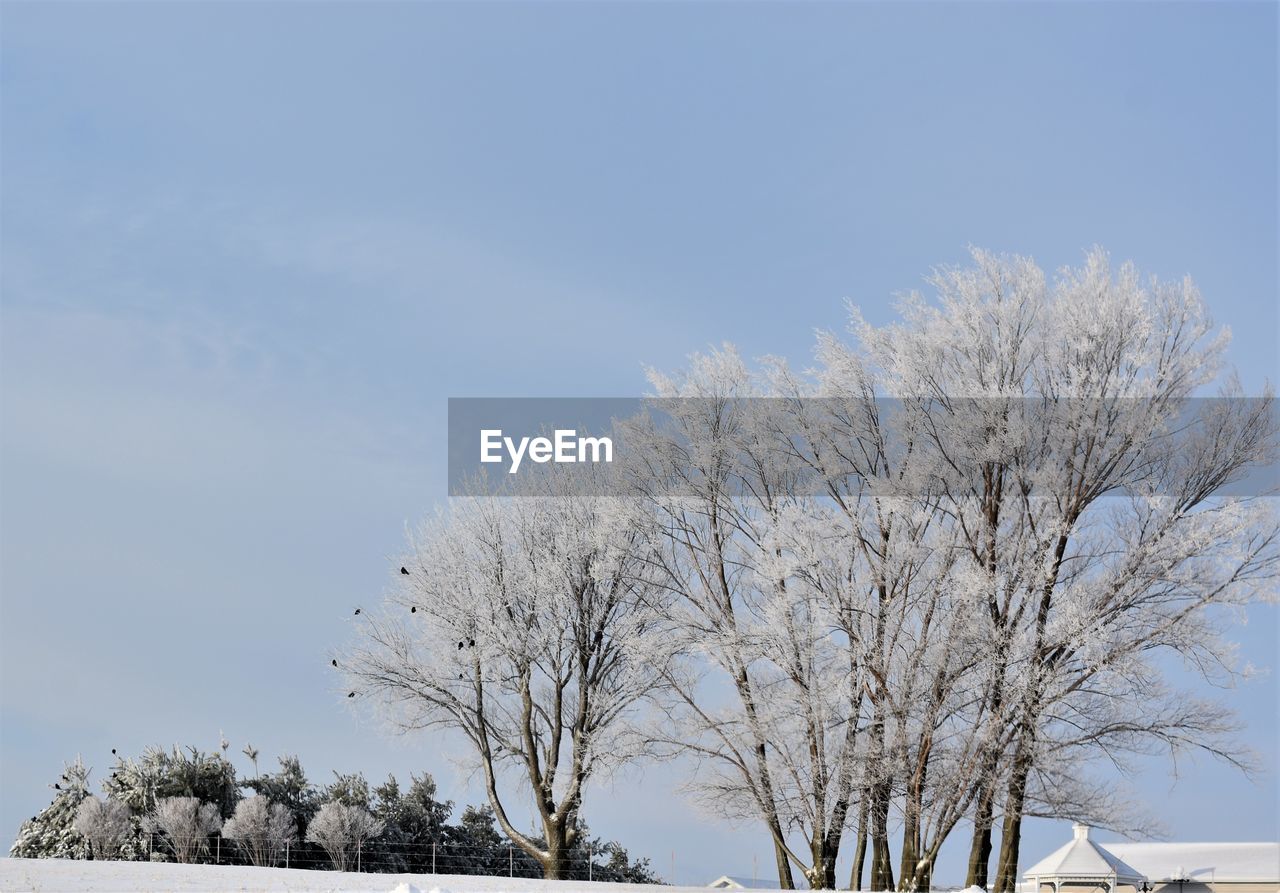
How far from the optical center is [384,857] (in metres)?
30.3

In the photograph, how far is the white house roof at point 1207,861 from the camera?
38312mm

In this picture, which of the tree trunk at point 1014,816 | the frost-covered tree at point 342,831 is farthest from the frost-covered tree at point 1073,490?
the frost-covered tree at point 342,831

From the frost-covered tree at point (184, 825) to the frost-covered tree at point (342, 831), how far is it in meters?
2.20

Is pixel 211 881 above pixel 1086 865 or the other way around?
above

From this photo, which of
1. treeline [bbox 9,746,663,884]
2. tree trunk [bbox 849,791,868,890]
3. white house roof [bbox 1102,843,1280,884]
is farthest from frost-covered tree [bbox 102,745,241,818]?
white house roof [bbox 1102,843,1280,884]

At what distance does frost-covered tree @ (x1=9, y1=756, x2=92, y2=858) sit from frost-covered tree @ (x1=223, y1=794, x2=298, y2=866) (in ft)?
10.4

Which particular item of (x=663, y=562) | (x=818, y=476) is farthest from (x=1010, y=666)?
(x=663, y=562)

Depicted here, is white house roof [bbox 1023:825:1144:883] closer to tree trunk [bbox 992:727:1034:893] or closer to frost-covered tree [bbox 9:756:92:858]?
tree trunk [bbox 992:727:1034:893]

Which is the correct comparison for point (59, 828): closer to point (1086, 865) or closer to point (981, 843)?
point (981, 843)

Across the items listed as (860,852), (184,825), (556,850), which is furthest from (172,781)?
(860,852)

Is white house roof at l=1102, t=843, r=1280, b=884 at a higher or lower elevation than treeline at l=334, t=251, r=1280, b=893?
lower

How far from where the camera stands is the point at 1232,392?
23.0 meters

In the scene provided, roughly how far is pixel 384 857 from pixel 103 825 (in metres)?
6.18

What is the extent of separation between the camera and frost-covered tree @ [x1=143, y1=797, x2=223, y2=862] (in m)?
28.1
